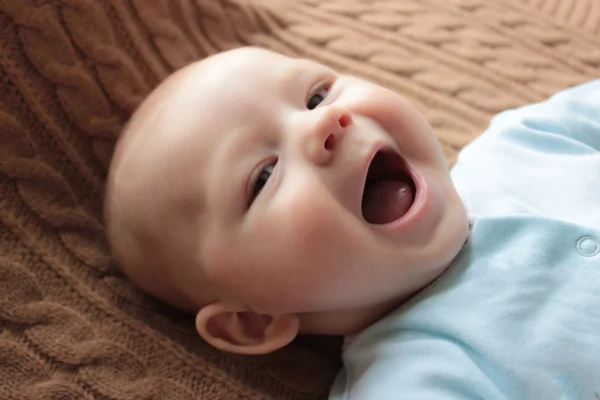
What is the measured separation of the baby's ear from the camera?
87cm

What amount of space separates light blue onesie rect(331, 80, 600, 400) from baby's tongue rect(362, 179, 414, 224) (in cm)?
11

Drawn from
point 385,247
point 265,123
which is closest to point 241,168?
point 265,123

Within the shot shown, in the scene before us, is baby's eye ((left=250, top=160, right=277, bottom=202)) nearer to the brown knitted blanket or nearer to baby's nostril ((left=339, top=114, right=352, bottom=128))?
baby's nostril ((left=339, top=114, right=352, bottom=128))

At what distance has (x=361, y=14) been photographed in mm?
1392

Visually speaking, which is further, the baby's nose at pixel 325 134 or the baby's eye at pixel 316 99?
the baby's eye at pixel 316 99

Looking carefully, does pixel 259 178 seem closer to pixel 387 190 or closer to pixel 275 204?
pixel 275 204

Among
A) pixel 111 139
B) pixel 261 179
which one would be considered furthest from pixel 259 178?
pixel 111 139

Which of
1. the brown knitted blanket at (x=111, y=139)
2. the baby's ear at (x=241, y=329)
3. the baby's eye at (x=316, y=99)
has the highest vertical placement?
the baby's eye at (x=316, y=99)

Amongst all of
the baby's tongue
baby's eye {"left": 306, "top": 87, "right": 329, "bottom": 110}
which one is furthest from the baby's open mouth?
baby's eye {"left": 306, "top": 87, "right": 329, "bottom": 110}

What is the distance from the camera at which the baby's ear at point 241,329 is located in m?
0.87

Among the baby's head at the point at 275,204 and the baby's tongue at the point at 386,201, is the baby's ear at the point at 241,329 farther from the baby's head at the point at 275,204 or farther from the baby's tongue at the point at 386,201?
the baby's tongue at the point at 386,201

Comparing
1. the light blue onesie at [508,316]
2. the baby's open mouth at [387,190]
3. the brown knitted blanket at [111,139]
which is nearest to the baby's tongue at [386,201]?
the baby's open mouth at [387,190]

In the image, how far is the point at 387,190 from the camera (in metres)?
0.91

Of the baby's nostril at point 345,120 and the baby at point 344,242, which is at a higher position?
the baby's nostril at point 345,120
